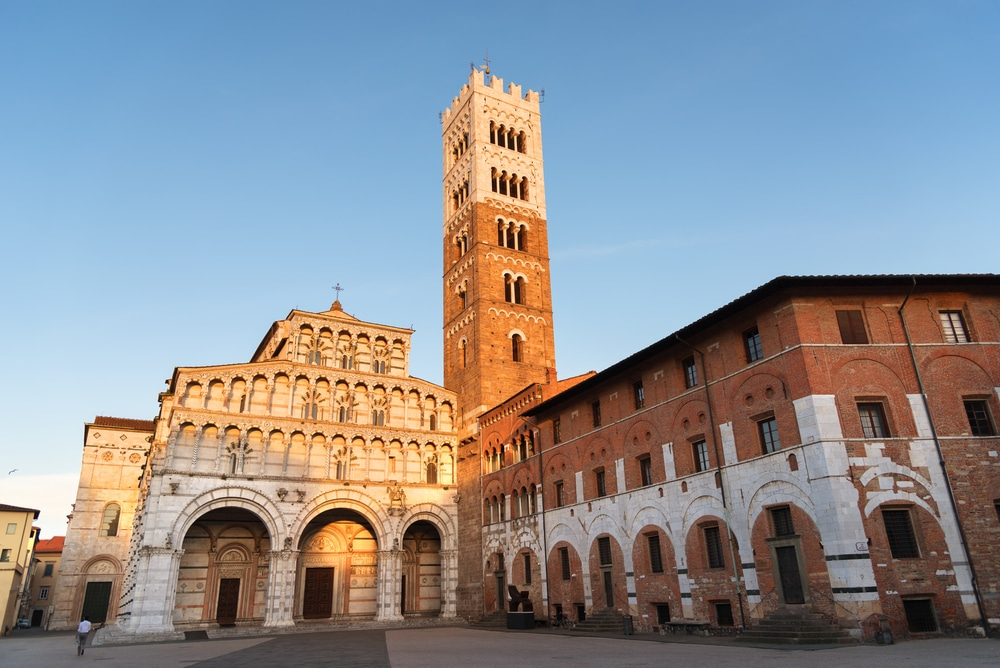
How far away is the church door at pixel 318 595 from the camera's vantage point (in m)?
37.6

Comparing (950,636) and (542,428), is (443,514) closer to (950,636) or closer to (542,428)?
(542,428)

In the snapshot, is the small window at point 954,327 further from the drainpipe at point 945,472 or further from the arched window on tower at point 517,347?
the arched window on tower at point 517,347

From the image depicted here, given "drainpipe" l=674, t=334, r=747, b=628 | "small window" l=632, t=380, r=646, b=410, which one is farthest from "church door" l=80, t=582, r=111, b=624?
"drainpipe" l=674, t=334, r=747, b=628

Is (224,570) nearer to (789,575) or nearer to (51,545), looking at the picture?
(789,575)

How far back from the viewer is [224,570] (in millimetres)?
36875

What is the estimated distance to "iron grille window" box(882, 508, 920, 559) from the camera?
59.4 ft

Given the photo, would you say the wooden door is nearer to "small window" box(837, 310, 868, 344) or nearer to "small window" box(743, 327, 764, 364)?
"small window" box(743, 327, 764, 364)

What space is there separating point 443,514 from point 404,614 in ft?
20.3

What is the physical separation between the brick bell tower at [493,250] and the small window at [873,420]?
2400cm

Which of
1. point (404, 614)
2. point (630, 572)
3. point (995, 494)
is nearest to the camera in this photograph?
point (995, 494)

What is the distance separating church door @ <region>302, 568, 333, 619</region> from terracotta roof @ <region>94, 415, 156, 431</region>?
20.9 meters

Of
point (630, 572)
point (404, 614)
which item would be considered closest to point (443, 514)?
point (404, 614)

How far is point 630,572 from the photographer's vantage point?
26.0 meters

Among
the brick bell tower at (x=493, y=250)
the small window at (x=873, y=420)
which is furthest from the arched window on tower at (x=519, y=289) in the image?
the small window at (x=873, y=420)
